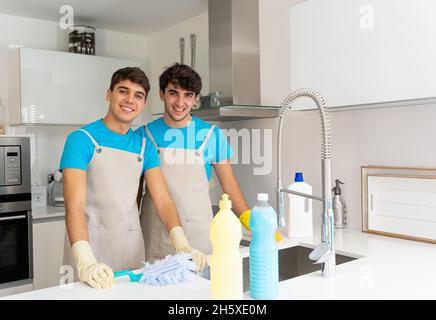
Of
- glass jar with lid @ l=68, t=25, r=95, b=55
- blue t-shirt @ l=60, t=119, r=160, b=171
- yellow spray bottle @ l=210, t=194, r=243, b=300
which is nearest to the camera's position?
yellow spray bottle @ l=210, t=194, r=243, b=300

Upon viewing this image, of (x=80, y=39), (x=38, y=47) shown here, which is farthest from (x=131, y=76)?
(x=38, y=47)

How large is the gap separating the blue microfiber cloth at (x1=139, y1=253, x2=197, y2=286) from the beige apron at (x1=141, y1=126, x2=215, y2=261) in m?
0.66

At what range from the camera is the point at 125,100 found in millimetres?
1676

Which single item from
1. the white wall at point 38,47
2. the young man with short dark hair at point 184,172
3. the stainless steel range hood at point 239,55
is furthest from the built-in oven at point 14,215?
the stainless steel range hood at point 239,55

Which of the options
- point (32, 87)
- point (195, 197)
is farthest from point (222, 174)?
point (32, 87)

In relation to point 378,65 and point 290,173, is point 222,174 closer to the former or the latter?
point 290,173

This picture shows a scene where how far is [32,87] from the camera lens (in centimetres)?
302

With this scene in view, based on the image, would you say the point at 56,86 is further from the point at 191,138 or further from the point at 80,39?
the point at 191,138

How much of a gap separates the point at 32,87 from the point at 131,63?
85 centimetres

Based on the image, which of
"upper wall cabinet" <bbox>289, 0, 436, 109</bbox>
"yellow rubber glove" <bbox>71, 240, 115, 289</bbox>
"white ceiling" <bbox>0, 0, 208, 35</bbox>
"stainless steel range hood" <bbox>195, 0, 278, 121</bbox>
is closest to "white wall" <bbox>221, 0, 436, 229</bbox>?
"stainless steel range hood" <bbox>195, 0, 278, 121</bbox>

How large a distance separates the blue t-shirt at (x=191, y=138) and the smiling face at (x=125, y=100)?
249mm

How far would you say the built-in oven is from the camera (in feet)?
8.96

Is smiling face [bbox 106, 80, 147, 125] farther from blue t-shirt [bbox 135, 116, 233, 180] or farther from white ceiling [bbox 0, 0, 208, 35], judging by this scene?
white ceiling [bbox 0, 0, 208, 35]
